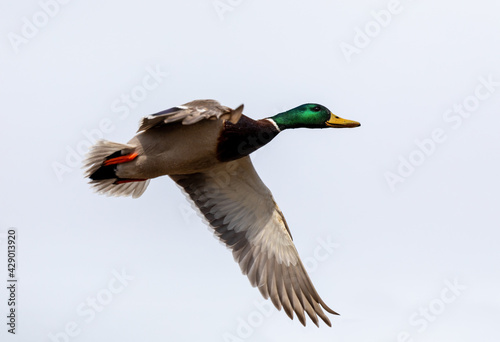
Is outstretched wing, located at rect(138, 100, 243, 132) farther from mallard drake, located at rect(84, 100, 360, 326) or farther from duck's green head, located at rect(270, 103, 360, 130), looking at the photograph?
duck's green head, located at rect(270, 103, 360, 130)

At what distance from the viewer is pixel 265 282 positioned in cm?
1062

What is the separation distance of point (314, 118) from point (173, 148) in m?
1.78

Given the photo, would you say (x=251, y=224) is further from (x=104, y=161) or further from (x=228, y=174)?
(x=104, y=161)

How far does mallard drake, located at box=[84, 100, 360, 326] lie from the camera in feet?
31.0

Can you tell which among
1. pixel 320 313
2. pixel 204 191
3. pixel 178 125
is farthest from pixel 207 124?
pixel 320 313

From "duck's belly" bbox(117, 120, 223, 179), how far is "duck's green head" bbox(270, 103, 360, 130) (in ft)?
3.76

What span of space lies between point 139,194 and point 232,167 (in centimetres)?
117

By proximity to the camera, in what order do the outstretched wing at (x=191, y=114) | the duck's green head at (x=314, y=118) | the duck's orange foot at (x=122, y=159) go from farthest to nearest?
the duck's green head at (x=314, y=118) → the duck's orange foot at (x=122, y=159) → the outstretched wing at (x=191, y=114)

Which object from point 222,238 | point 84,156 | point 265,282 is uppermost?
point 84,156

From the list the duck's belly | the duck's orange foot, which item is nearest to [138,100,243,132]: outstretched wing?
the duck's belly

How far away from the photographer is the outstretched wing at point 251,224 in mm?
10648

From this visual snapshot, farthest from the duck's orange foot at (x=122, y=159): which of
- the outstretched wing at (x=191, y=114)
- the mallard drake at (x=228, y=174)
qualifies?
the outstretched wing at (x=191, y=114)

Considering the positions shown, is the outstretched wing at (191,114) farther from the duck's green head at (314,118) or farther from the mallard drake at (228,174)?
the duck's green head at (314,118)

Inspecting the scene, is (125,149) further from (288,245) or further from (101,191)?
(288,245)
